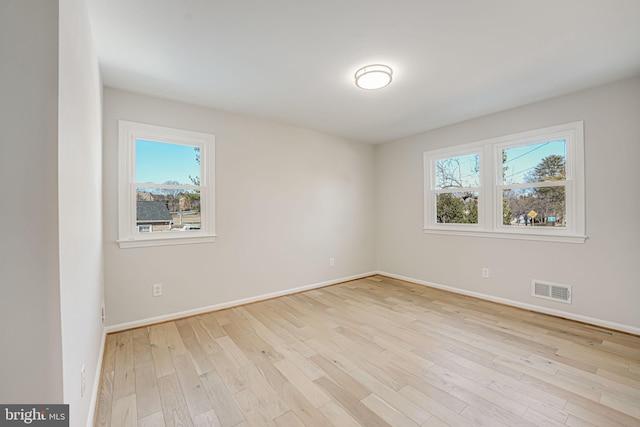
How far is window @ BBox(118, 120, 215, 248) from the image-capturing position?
277 cm

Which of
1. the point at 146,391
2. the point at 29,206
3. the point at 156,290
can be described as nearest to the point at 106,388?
the point at 146,391

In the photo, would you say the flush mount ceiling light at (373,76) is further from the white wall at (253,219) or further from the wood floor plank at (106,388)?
the wood floor plank at (106,388)

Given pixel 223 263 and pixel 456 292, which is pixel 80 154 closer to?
pixel 223 263

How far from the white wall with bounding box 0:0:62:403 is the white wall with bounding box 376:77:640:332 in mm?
4237

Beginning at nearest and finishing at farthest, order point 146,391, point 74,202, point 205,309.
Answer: point 74,202 < point 146,391 < point 205,309

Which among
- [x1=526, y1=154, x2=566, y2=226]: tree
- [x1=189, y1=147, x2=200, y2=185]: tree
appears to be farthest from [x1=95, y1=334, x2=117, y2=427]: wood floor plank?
[x1=526, y1=154, x2=566, y2=226]: tree

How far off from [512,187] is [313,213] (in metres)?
2.78

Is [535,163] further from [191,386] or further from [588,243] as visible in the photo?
[191,386]

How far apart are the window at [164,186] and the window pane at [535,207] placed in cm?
388

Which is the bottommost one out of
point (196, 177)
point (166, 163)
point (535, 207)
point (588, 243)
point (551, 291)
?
point (551, 291)

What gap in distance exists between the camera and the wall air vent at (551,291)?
2979mm

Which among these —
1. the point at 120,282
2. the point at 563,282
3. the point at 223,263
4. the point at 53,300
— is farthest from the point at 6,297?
the point at 563,282

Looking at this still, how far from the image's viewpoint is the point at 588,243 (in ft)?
9.34

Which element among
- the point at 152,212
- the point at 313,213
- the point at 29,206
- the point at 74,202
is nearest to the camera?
the point at 29,206
